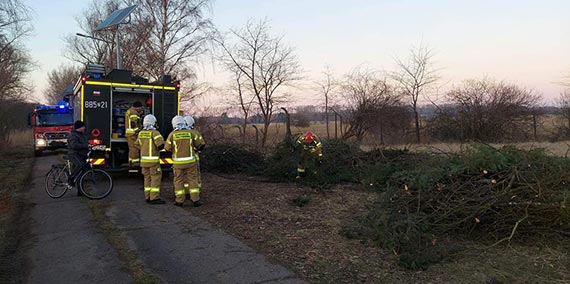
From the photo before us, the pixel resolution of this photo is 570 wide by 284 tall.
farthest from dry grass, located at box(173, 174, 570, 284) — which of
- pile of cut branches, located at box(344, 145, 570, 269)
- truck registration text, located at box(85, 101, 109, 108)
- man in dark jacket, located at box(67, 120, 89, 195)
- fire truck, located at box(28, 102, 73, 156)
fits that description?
fire truck, located at box(28, 102, 73, 156)

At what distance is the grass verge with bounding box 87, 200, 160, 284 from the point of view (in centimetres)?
464

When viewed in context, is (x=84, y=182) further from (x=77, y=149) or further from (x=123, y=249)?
(x=123, y=249)

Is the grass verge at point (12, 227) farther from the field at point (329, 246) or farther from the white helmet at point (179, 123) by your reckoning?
the white helmet at point (179, 123)

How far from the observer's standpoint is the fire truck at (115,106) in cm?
1123

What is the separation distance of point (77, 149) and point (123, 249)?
15.8 feet

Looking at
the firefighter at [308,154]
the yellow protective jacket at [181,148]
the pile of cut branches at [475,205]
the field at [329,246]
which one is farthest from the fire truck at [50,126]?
the pile of cut branches at [475,205]

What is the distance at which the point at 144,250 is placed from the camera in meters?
5.64

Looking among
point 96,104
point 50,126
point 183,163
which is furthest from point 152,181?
point 50,126

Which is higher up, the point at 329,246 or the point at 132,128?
the point at 132,128

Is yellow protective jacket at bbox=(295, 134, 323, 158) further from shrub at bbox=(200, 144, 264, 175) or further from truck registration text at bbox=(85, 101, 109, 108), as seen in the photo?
truck registration text at bbox=(85, 101, 109, 108)

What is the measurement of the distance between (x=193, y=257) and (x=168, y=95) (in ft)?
25.5

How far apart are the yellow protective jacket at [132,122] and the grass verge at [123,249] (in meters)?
3.22

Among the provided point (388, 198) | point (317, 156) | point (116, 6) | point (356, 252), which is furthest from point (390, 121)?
point (116, 6)

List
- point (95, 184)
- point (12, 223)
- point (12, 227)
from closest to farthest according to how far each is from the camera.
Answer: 1. point (12, 227)
2. point (12, 223)
3. point (95, 184)
